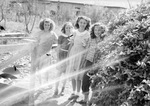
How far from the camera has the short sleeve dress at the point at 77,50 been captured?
3.59m

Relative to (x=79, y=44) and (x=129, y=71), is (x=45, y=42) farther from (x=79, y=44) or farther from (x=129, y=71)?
(x=129, y=71)

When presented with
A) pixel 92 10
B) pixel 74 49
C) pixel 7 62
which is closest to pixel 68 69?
pixel 74 49

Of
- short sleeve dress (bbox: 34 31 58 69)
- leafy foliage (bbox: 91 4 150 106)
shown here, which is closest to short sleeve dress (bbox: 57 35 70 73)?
short sleeve dress (bbox: 34 31 58 69)

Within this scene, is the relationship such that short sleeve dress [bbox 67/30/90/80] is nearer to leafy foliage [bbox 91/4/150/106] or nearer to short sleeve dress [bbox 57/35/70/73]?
short sleeve dress [bbox 57/35/70/73]

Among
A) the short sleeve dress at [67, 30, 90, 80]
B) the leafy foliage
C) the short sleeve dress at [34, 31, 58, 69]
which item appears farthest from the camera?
the short sleeve dress at [34, 31, 58, 69]

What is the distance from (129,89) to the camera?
1.67 meters

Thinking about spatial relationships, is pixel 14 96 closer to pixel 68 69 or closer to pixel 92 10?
pixel 68 69

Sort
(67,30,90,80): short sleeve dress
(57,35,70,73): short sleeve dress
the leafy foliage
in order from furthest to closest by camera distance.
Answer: (57,35,70,73): short sleeve dress < (67,30,90,80): short sleeve dress < the leafy foliage

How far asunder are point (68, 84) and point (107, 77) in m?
3.33

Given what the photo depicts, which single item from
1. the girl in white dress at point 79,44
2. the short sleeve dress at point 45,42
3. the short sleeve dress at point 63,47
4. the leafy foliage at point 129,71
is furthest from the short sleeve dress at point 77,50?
the leafy foliage at point 129,71

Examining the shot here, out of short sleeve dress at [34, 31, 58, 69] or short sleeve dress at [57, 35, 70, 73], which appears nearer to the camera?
short sleeve dress at [34, 31, 58, 69]

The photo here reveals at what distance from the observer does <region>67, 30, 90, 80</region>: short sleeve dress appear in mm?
3588

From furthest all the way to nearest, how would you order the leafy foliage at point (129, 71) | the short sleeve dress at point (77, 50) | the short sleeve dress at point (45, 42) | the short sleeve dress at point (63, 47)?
the short sleeve dress at point (63, 47)
the short sleeve dress at point (45, 42)
the short sleeve dress at point (77, 50)
the leafy foliage at point (129, 71)

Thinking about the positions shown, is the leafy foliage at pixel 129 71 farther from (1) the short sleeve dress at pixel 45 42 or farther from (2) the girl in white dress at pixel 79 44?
(1) the short sleeve dress at pixel 45 42
